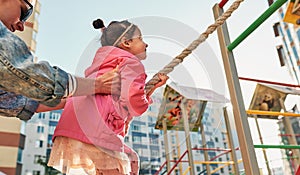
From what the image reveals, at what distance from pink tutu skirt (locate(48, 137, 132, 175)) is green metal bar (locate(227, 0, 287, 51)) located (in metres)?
0.57

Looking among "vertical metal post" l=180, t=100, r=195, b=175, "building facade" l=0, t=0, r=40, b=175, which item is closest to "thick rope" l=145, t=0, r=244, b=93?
"vertical metal post" l=180, t=100, r=195, b=175

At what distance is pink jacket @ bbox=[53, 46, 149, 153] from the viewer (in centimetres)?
70

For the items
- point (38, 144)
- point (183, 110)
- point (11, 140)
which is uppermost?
point (38, 144)

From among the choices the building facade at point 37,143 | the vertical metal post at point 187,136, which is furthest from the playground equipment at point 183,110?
the building facade at point 37,143

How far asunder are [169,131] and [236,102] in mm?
2555

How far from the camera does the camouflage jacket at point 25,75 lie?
17.0 inches

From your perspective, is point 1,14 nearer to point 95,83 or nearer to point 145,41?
point 95,83

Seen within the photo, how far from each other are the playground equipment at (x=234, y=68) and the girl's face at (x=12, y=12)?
0.38 metres

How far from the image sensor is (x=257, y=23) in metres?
0.95

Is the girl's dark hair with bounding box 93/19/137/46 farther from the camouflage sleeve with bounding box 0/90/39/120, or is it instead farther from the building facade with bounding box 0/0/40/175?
the building facade with bounding box 0/0/40/175

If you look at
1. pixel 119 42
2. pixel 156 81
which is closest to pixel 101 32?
pixel 119 42

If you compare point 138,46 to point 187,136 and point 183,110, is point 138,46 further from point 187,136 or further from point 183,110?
point 183,110

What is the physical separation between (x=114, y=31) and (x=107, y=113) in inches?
12.0

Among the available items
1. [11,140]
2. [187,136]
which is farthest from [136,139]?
[11,140]
